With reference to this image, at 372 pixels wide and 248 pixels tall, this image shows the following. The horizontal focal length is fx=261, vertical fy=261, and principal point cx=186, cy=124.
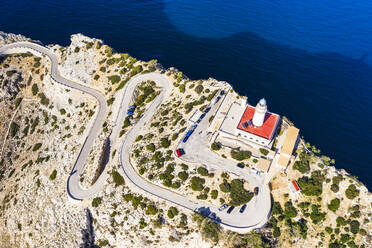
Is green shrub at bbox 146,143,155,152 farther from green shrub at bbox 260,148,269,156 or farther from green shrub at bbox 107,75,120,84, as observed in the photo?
green shrub at bbox 107,75,120,84

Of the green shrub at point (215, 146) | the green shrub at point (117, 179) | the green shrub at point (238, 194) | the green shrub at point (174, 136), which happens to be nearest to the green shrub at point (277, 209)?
the green shrub at point (238, 194)

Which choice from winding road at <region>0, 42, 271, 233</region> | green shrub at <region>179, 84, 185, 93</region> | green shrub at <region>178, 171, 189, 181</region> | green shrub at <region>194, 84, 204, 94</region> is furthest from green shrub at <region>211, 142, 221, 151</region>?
green shrub at <region>179, 84, 185, 93</region>

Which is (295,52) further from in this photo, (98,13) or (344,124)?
(98,13)

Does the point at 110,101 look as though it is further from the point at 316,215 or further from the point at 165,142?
the point at 316,215

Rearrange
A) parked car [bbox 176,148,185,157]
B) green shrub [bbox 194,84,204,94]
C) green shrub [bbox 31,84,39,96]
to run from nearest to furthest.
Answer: parked car [bbox 176,148,185,157]
green shrub [bbox 194,84,204,94]
green shrub [bbox 31,84,39,96]

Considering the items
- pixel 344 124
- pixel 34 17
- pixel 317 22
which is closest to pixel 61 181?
pixel 344 124

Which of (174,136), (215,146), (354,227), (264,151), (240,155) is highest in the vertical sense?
(264,151)

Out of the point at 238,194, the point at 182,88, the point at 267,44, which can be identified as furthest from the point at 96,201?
the point at 267,44

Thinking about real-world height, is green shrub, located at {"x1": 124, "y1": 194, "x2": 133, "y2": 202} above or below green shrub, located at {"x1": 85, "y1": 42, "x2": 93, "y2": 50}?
below
